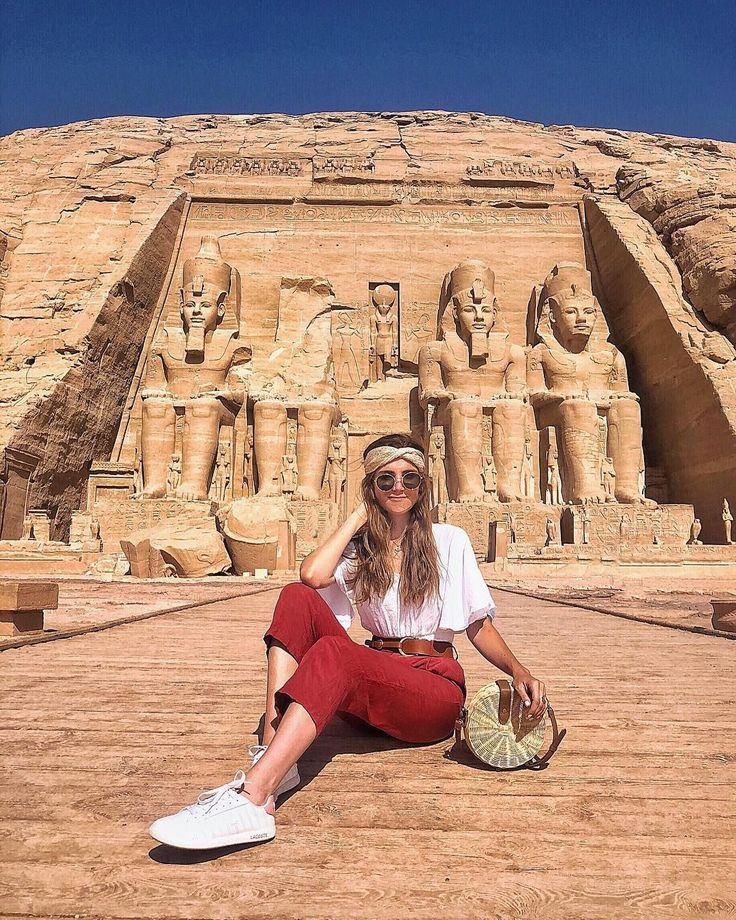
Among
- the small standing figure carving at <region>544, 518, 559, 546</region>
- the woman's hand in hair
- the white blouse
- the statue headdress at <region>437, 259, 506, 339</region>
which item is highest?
the statue headdress at <region>437, 259, 506, 339</region>

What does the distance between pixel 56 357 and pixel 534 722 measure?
415 inches

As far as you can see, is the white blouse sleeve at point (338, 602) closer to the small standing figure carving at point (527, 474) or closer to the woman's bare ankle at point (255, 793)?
the woman's bare ankle at point (255, 793)

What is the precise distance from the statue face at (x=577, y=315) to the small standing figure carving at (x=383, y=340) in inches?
117

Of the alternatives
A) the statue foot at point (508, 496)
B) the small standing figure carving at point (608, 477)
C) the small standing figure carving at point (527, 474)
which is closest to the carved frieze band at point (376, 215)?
the small standing figure carving at point (527, 474)

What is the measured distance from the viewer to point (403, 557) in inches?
74.7

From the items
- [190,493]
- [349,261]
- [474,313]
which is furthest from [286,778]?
[349,261]

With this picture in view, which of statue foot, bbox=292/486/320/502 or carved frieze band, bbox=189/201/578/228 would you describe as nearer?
statue foot, bbox=292/486/320/502

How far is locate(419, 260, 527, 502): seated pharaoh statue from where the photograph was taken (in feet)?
38.1

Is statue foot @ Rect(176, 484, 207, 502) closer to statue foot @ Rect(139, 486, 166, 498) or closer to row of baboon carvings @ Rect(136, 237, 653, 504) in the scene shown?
row of baboon carvings @ Rect(136, 237, 653, 504)

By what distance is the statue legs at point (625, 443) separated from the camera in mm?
11656

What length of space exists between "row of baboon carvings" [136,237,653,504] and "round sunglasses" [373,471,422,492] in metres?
9.56

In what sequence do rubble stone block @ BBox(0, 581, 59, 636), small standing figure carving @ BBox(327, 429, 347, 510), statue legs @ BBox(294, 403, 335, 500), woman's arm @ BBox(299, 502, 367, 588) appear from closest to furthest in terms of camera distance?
woman's arm @ BBox(299, 502, 367, 588), rubble stone block @ BBox(0, 581, 59, 636), statue legs @ BBox(294, 403, 335, 500), small standing figure carving @ BBox(327, 429, 347, 510)

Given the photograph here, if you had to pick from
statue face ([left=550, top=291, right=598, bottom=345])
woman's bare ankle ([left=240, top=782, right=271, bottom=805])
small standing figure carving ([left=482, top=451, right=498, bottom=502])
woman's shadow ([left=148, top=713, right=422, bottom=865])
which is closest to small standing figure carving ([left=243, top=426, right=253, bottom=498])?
small standing figure carving ([left=482, top=451, right=498, bottom=502])

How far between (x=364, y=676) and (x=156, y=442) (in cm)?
1034
